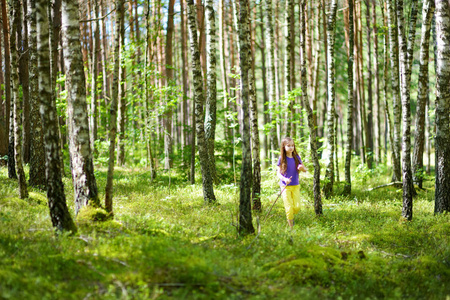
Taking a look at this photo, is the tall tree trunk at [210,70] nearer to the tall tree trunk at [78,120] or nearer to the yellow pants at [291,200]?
the yellow pants at [291,200]

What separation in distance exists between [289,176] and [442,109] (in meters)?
4.58

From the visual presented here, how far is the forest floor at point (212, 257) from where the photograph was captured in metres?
4.45

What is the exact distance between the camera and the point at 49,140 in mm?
5844

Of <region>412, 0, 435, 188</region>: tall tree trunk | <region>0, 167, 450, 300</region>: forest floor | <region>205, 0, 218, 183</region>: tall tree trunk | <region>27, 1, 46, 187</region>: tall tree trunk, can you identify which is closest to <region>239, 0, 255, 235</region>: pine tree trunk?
<region>0, 167, 450, 300</region>: forest floor

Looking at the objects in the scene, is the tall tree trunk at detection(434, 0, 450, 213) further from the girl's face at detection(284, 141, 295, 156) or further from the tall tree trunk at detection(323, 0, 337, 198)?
the girl's face at detection(284, 141, 295, 156)

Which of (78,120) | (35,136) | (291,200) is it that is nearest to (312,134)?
(291,200)

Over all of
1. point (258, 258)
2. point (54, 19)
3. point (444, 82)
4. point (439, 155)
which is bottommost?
point (258, 258)

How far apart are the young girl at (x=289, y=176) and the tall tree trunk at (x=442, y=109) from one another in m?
4.02

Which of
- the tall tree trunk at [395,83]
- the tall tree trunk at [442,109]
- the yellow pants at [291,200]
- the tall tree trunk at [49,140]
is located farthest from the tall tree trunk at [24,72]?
the tall tree trunk at [395,83]

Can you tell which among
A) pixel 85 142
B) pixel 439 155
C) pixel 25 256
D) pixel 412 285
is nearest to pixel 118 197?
pixel 85 142

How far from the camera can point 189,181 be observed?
48.1ft

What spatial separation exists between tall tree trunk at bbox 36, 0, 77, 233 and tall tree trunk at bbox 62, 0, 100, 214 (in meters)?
0.75

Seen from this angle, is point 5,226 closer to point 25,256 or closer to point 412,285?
point 25,256

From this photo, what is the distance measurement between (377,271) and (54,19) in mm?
10506
